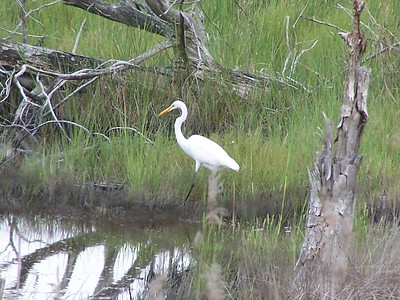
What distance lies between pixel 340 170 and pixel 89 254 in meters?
1.69

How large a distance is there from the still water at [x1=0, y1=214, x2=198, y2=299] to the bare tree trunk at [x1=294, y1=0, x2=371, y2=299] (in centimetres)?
66

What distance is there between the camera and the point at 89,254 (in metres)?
4.97

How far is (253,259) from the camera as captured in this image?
4.11m

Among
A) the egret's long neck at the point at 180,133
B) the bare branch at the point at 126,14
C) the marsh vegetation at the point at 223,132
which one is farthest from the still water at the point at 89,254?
the bare branch at the point at 126,14

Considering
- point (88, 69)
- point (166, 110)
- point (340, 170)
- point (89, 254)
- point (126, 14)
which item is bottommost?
point (89, 254)

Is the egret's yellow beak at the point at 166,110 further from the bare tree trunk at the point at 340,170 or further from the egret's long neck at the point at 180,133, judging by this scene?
the bare tree trunk at the point at 340,170

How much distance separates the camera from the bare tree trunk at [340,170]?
378 cm

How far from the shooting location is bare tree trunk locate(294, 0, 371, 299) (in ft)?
12.4

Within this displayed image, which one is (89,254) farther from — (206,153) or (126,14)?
(126,14)

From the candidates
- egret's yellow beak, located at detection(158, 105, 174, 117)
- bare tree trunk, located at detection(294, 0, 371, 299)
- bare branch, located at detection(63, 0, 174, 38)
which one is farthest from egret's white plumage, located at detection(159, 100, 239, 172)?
bare tree trunk, located at detection(294, 0, 371, 299)

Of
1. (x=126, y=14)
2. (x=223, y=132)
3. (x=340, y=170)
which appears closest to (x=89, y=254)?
(x=340, y=170)

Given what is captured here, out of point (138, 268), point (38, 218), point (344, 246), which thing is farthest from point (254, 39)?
point (344, 246)

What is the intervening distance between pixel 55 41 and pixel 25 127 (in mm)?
1537

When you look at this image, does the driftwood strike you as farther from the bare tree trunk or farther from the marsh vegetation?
the bare tree trunk
